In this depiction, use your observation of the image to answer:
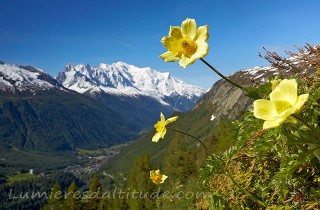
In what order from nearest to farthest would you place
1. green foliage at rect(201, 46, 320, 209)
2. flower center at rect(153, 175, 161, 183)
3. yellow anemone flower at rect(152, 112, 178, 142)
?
1. green foliage at rect(201, 46, 320, 209)
2. yellow anemone flower at rect(152, 112, 178, 142)
3. flower center at rect(153, 175, 161, 183)

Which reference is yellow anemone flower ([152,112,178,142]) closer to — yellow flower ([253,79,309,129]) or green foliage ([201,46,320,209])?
green foliage ([201,46,320,209])

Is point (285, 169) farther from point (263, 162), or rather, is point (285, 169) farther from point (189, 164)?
point (189, 164)

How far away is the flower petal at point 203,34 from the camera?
2.73 m

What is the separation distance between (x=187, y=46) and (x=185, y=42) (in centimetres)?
5

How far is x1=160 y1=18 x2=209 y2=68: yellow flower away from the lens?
2.73 meters

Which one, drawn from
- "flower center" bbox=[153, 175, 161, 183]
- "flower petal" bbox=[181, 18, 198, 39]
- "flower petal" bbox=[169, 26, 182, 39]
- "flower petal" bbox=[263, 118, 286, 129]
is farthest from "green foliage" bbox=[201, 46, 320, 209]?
"flower center" bbox=[153, 175, 161, 183]

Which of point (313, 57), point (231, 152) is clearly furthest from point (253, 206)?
point (313, 57)

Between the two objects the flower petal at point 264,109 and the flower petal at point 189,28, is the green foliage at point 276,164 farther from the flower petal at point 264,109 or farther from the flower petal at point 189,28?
the flower petal at point 189,28

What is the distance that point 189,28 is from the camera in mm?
2918

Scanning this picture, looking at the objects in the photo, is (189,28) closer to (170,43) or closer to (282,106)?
(170,43)

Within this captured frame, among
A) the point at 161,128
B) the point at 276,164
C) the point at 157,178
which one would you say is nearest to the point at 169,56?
the point at 161,128

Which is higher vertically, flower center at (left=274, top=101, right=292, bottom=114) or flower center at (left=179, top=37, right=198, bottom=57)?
flower center at (left=179, top=37, right=198, bottom=57)

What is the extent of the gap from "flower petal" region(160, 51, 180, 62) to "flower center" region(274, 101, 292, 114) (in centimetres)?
110

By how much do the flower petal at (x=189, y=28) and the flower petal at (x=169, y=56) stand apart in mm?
189
